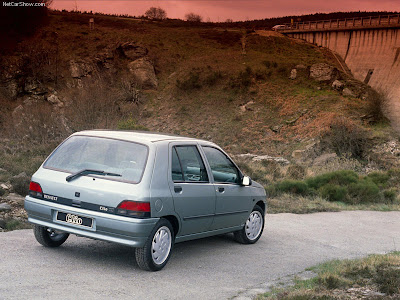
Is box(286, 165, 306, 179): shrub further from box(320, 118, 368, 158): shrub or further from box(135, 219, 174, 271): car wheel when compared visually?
box(135, 219, 174, 271): car wheel

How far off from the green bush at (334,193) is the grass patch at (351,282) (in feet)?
34.1

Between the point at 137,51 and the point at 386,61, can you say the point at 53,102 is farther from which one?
the point at 386,61

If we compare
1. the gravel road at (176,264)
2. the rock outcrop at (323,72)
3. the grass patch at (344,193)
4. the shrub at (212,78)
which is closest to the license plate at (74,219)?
the gravel road at (176,264)

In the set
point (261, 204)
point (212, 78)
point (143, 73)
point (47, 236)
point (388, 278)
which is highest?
point (388, 278)

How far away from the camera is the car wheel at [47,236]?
25.0ft

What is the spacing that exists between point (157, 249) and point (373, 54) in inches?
2244

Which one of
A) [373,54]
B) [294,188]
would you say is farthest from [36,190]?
[373,54]

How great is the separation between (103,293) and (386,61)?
56537 mm

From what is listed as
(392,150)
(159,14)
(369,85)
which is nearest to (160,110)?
(369,85)

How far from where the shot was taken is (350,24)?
6341cm

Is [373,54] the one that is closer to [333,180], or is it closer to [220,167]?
[333,180]

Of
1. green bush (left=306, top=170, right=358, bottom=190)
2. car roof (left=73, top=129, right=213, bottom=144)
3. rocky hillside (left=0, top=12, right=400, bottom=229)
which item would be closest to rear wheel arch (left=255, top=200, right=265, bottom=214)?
car roof (left=73, top=129, right=213, bottom=144)

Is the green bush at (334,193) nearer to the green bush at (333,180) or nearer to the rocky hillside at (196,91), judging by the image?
the green bush at (333,180)

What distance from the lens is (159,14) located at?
95438mm
